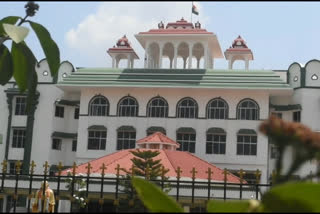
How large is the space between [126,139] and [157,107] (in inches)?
88.5

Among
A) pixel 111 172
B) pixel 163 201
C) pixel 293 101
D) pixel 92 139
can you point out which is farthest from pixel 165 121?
pixel 163 201

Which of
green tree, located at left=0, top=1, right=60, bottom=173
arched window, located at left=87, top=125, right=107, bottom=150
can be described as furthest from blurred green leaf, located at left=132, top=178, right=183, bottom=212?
arched window, located at left=87, top=125, right=107, bottom=150

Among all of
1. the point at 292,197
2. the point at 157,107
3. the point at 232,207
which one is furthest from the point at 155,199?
the point at 157,107

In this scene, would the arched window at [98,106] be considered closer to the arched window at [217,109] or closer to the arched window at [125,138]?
the arched window at [125,138]

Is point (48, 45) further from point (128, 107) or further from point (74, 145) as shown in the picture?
point (74, 145)

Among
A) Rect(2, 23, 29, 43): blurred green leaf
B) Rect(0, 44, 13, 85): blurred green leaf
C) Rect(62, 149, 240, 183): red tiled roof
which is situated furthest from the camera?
Rect(62, 149, 240, 183): red tiled roof

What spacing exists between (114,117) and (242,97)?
21.3 ft

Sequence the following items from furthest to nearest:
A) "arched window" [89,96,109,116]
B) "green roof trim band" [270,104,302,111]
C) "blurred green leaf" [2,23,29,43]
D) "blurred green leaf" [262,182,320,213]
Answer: "arched window" [89,96,109,116] → "green roof trim band" [270,104,302,111] → "blurred green leaf" [2,23,29,43] → "blurred green leaf" [262,182,320,213]

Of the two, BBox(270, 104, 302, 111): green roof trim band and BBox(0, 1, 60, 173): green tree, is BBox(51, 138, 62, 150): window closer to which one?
BBox(270, 104, 302, 111): green roof trim band

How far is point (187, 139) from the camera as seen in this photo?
86.6ft

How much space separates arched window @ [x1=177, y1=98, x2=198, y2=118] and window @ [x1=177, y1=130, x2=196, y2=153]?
849mm

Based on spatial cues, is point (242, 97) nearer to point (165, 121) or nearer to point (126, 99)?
point (165, 121)

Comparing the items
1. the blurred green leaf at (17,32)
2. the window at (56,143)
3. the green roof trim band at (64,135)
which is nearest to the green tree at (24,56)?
the blurred green leaf at (17,32)

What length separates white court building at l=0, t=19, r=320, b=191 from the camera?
25828mm
